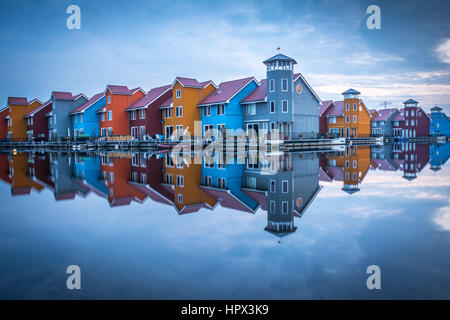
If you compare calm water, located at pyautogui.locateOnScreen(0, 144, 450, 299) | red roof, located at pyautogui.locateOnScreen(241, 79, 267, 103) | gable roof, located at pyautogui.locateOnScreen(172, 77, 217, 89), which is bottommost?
calm water, located at pyautogui.locateOnScreen(0, 144, 450, 299)

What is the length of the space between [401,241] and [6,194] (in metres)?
12.8

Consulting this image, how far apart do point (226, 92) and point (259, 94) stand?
4493 millimetres

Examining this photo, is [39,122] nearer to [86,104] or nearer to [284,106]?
[86,104]

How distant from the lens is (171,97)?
52625 millimetres

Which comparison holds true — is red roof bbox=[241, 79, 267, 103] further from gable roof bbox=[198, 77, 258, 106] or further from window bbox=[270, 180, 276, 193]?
window bbox=[270, 180, 276, 193]

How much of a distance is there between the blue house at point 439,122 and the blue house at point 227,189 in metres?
108

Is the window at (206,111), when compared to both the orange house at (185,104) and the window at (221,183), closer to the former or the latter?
the orange house at (185,104)

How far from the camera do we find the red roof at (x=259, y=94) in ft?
143

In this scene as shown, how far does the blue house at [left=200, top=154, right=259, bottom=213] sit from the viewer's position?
10078 millimetres

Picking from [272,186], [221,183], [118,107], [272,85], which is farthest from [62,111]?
[272,186]

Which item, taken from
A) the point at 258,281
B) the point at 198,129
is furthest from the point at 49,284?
the point at 198,129

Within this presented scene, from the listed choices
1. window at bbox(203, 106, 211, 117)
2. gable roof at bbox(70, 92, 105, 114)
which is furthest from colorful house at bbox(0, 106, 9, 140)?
window at bbox(203, 106, 211, 117)

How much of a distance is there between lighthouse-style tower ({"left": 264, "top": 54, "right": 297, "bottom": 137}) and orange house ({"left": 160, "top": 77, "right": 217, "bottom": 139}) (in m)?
10.5

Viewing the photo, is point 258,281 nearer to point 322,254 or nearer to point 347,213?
point 322,254
